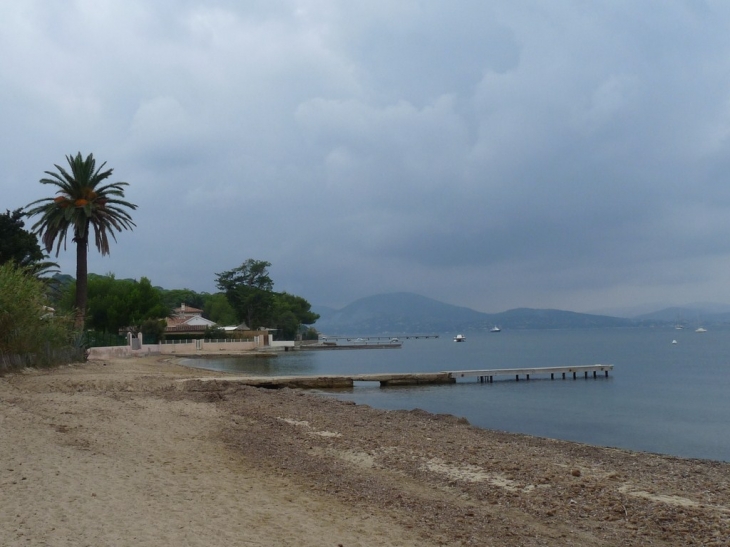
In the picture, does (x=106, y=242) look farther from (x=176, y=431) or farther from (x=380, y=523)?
(x=380, y=523)

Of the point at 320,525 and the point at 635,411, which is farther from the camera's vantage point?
the point at 635,411

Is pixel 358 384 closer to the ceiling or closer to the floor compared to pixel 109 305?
closer to the floor

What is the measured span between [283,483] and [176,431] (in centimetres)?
533

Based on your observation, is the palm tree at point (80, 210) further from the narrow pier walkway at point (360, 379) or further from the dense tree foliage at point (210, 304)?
the dense tree foliage at point (210, 304)

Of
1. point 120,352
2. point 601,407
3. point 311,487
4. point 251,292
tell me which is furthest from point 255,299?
point 311,487

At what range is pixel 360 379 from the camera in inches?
1793

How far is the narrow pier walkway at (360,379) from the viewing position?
31.4 m

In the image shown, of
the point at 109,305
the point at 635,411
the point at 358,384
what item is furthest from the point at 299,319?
the point at 635,411

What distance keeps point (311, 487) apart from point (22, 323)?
22.2 metres

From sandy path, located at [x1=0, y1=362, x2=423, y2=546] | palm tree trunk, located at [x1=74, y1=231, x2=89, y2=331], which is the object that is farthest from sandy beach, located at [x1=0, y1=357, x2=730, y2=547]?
palm tree trunk, located at [x1=74, y1=231, x2=89, y2=331]

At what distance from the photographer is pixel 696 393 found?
151 ft

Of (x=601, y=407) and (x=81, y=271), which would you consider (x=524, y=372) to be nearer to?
(x=601, y=407)

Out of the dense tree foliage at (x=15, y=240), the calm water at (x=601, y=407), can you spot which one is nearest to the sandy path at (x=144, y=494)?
the calm water at (x=601, y=407)

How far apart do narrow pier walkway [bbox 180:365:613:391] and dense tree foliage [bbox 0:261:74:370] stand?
7.04m
